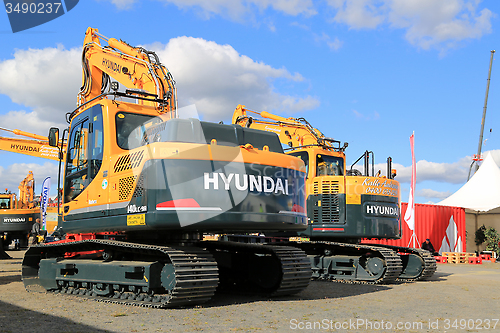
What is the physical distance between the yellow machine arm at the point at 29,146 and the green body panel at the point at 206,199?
1575cm

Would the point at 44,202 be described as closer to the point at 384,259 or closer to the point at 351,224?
the point at 351,224

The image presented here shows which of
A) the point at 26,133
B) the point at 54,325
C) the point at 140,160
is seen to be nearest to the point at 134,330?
the point at 54,325

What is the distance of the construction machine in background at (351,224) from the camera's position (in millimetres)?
12727

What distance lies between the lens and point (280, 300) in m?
8.77

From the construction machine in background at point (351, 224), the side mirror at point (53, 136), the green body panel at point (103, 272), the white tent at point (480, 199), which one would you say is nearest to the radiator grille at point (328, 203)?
the construction machine in background at point (351, 224)

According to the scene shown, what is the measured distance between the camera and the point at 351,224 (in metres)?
12.9

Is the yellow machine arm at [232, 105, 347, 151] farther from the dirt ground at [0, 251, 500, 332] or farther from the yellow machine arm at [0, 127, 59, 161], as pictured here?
the yellow machine arm at [0, 127, 59, 161]

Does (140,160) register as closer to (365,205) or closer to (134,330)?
(134,330)

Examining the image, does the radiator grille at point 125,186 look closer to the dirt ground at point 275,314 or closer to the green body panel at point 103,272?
the green body panel at point 103,272

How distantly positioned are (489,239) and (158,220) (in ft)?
83.1

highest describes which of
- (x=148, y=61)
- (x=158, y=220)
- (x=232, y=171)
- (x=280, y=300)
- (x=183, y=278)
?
(x=148, y=61)

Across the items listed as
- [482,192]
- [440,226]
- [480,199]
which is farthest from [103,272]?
[482,192]

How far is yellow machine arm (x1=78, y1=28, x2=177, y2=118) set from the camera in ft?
36.9

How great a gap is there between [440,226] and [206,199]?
22916mm
